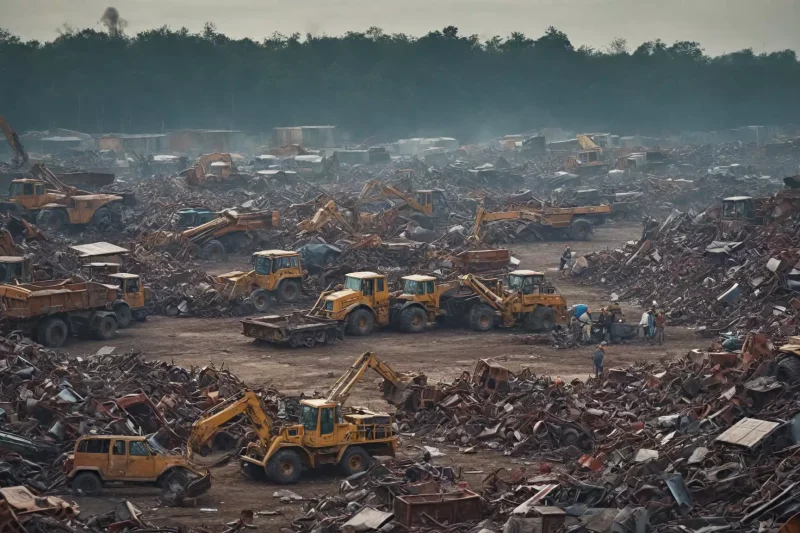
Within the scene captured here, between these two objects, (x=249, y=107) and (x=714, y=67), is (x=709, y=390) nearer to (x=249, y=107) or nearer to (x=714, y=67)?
(x=249, y=107)

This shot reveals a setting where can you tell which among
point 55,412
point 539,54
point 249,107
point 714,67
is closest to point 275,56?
point 249,107

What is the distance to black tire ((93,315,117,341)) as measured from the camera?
31.8 metres

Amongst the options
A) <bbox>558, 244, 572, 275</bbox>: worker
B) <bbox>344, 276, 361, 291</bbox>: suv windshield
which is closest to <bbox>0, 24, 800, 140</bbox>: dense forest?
<bbox>558, 244, 572, 275</bbox>: worker

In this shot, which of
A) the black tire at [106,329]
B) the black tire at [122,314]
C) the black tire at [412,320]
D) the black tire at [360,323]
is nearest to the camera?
the black tire at [106,329]

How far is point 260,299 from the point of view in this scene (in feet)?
119

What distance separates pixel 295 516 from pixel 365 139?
3839 inches

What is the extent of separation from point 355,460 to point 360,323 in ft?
41.0

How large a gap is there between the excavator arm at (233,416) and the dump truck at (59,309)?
38.6 feet

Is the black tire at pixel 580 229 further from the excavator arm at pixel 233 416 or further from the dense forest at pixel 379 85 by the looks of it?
the dense forest at pixel 379 85

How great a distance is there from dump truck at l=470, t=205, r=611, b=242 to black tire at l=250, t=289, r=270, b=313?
53.9 feet

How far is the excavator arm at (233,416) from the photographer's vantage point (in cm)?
1966

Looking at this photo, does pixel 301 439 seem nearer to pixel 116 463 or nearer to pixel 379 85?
pixel 116 463

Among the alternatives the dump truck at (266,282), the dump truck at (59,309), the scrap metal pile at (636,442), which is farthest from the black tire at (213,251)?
the scrap metal pile at (636,442)

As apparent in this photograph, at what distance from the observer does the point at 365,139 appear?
113875 millimetres
